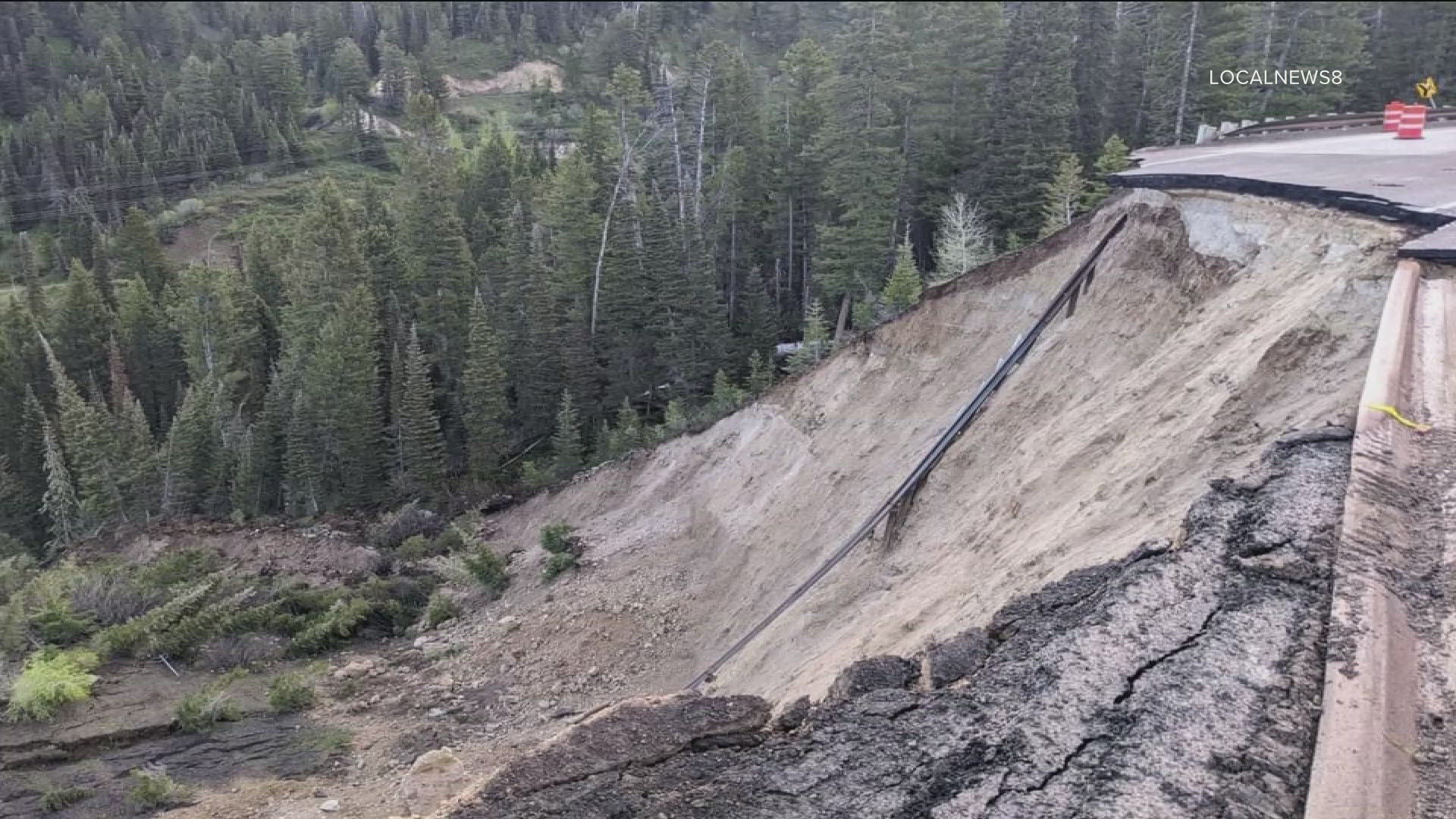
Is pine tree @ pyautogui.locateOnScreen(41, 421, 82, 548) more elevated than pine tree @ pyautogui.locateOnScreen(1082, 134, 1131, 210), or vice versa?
pine tree @ pyautogui.locateOnScreen(1082, 134, 1131, 210)

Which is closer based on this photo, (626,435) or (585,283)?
(626,435)

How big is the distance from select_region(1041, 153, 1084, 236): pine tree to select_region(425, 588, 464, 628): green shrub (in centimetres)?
1691

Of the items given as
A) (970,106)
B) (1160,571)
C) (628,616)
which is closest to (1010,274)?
(628,616)

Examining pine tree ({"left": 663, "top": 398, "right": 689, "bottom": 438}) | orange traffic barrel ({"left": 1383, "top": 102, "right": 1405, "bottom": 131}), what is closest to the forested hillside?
pine tree ({"left": 663, "top": 398, "right": 689, "bottom": 438})

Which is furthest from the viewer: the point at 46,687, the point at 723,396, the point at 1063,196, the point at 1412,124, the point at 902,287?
the point at 723,396

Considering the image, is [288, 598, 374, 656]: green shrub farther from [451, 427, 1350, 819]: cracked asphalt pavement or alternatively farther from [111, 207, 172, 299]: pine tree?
[111, 207, 172, 299]: pine tree

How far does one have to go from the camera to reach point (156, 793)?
483 inches

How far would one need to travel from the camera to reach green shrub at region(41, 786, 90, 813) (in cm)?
1238

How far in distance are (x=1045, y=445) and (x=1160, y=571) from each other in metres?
4.55

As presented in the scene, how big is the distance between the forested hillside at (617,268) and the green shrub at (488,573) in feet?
18.9

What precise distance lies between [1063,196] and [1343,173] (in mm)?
14826

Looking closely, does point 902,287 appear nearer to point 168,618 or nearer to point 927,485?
point 927,485

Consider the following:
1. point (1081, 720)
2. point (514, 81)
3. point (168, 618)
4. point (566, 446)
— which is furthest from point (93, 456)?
point (514, 81)

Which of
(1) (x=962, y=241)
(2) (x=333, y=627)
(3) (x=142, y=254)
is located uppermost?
(1) (x=962, y=241)
